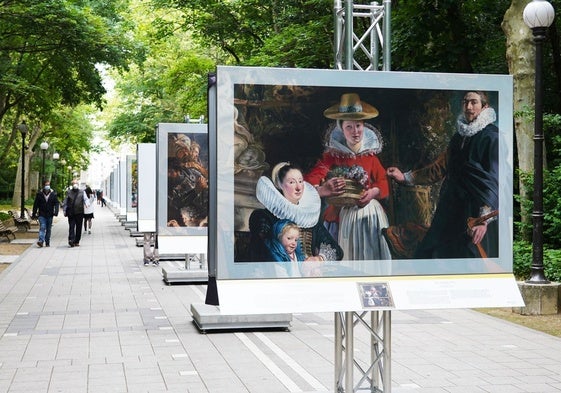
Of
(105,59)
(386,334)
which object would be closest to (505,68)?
(105,59)

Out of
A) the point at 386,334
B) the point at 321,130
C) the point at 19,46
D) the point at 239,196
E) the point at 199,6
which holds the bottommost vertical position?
the point at 386,334

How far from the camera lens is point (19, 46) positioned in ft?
102

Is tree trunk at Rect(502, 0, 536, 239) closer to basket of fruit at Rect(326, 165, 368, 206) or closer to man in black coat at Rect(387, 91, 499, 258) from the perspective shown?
man in black coat at Rect(387, 91, 499, 258)

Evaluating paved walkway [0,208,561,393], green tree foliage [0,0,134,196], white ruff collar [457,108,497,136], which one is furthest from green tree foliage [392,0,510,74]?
white ruff collar [457,108,497,136]

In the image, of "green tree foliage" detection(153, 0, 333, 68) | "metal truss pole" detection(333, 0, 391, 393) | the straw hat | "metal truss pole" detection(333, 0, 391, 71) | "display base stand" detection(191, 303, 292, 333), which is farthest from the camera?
"green tree foliage" detection(153, 0, 333, 68)

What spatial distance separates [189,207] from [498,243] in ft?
33.0

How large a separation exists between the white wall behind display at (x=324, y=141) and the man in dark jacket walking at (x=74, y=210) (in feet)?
72.5

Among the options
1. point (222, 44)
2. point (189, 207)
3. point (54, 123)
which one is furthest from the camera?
point (54, 123)

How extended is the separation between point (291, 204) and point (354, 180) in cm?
47

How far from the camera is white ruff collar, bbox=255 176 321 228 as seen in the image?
583 cm

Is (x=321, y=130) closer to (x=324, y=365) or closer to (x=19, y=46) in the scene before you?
(x=324, y=365)

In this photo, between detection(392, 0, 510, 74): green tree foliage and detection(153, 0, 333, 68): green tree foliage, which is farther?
detection(153, 0, 333, 68): green tree foliage

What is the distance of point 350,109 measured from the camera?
597 centimetres

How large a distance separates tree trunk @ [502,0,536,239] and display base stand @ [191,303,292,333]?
6.79m
